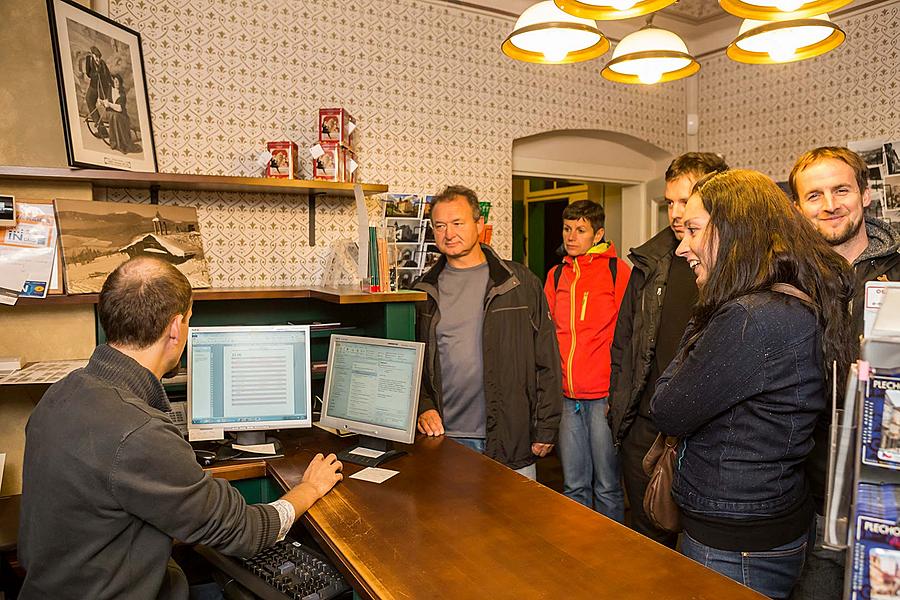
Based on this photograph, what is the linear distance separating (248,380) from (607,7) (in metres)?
1.67

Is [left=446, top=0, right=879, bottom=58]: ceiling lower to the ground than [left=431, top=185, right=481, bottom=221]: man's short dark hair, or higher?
higher

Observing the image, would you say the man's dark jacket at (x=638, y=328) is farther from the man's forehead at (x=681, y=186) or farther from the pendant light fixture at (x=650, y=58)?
the pendant light fixture at (x=650, y=58)

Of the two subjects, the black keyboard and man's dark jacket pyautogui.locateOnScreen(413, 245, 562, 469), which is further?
man's dark jacket pyautogui.locateOnScreen(413, 245, 562, 469)

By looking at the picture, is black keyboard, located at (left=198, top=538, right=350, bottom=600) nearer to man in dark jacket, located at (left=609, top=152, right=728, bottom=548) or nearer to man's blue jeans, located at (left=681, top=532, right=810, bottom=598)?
man's blue jeans, located at (left=681, top=532, right=810, bottom=598)

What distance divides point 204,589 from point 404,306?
1223mm

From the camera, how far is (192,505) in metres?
1.46

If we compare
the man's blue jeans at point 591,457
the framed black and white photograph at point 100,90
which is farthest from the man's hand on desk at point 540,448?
the framed black and white photograph at point 100,90

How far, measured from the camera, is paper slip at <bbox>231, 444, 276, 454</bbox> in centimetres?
230

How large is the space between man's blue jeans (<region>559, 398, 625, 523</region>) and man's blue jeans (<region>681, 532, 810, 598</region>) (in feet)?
5.32

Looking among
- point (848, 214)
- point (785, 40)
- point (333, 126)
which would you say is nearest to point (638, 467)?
point (848, 214)

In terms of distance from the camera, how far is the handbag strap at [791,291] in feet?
4.71

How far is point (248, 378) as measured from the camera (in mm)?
2361

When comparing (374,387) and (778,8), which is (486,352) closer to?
(374,387)

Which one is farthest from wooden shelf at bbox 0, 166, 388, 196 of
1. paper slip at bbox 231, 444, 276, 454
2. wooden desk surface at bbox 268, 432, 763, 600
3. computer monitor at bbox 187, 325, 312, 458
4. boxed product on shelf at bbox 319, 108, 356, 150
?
wooden desk surface at bbox 268, 432, 763, 600
